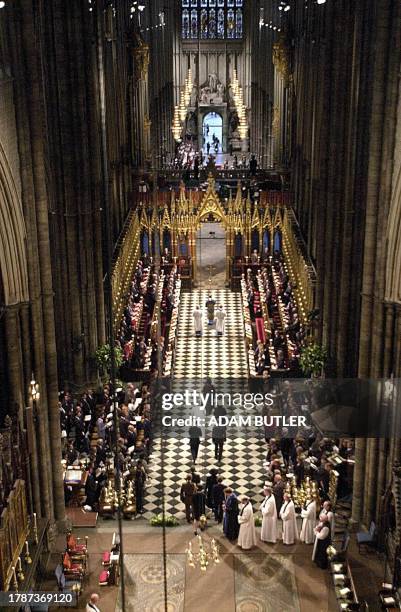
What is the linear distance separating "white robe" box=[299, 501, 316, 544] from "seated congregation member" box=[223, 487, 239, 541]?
1261 millimetres

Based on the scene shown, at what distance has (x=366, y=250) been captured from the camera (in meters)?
16.2

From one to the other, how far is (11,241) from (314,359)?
9.48 metres

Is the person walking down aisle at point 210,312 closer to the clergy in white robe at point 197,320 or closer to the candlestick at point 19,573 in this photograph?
the clergy in white robe at point 197,320

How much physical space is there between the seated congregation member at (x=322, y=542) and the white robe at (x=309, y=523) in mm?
557

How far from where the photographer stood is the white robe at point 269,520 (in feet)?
53.4

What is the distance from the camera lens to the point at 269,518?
16391 millimetres

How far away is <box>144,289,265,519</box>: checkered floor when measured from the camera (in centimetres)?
1831

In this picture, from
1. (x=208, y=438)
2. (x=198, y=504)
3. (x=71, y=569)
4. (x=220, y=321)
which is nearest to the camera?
(x=71, y=569)

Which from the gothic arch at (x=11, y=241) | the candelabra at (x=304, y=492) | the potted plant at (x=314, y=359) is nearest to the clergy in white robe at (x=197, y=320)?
the potted plant at (x=314, y=359)

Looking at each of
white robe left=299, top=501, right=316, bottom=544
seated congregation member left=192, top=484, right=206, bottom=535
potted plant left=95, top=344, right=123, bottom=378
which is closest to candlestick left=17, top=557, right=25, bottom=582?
seated congregation member left=192, top=484, right=206, bottom=535

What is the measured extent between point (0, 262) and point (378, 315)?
6.82m

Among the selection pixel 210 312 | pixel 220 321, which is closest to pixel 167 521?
pixel 220 321

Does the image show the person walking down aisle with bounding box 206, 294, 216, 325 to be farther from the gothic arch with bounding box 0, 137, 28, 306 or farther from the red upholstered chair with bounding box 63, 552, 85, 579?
the red upholstered chair with bounding box 63, 552, 85, 579

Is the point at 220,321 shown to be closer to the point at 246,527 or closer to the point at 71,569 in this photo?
the point at 246,527
